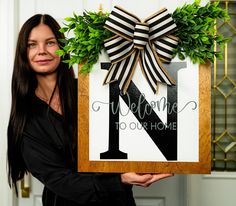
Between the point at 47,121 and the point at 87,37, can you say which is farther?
the point at 47,121

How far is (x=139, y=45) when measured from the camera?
808 millimetres

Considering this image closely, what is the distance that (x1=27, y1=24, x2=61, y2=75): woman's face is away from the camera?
40.6 inches

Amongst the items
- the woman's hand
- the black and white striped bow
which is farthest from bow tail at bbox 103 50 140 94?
the woman's hand

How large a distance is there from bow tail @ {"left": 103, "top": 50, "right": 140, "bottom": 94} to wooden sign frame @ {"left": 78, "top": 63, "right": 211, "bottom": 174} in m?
0.07

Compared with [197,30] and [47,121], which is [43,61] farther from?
[197,30]

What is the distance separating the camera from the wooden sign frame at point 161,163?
0.84 metres

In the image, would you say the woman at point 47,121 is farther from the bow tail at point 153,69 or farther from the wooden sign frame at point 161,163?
the bow tail at point 153,69

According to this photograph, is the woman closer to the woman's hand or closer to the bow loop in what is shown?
the woman's hand

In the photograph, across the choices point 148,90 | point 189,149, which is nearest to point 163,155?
point 189,149

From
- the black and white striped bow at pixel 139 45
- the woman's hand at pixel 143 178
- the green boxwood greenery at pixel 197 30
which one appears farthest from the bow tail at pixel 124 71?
the woman's hand at pixel 143 178

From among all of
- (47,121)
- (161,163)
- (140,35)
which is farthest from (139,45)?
(47,121)

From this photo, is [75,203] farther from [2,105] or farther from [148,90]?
→ [2,105]

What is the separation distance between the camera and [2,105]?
1442 mm

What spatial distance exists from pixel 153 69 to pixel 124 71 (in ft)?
0.25
